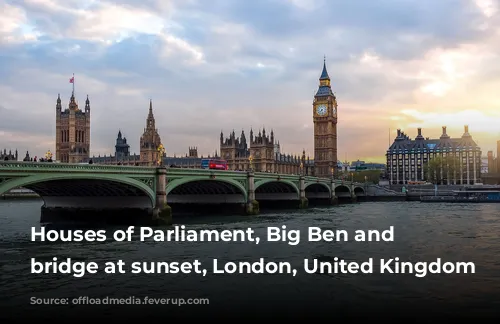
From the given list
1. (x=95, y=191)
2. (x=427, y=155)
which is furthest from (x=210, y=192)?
(x=427, y=155)

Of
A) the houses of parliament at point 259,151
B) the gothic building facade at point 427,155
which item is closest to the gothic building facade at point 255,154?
the houses of parliament at point 259,151

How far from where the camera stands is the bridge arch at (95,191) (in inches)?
1362

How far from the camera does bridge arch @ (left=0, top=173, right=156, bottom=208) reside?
34.6 m

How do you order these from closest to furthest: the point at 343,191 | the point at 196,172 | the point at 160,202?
the point at 160,202 < the point at 196,172 < the point at 343,191

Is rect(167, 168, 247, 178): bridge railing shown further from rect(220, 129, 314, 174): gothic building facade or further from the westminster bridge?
rect(220, 129, 314, 174): gothic building facade

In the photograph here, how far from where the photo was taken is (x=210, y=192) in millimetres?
58531

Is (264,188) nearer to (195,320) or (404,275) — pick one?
(404,275)

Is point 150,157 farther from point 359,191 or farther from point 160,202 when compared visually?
point 160,202

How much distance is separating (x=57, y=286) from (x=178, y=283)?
4503 millimetres

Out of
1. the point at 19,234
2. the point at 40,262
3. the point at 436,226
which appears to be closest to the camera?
the point at 40,262

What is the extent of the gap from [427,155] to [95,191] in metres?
151

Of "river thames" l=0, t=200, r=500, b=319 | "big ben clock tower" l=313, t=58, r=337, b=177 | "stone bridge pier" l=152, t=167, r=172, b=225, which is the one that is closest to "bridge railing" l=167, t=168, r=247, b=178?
"stone bridge pier" l=152, t=167, r=172, b=225

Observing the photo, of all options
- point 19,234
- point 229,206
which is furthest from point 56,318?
point 229,206

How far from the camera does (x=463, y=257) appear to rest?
2403cm
